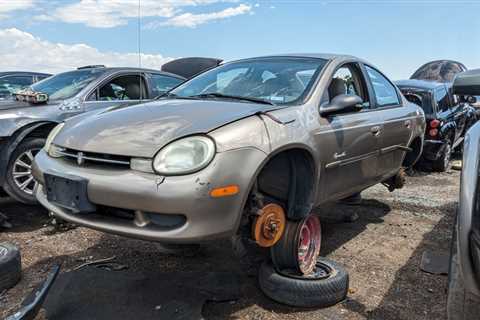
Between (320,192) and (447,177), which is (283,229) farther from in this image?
(447,177)

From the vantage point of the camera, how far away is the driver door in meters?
3.03

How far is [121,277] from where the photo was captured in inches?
122

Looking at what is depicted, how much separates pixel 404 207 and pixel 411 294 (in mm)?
2378

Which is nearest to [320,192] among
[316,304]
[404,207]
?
[316,304]

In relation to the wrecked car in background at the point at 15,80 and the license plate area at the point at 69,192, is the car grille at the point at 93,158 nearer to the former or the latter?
the license plate area at the point at 69,192

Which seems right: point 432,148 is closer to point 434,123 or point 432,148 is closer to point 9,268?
point 434,123

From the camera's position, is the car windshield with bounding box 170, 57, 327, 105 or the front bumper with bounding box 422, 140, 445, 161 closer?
the car windshield with bounding box 170, 57, 327, 105

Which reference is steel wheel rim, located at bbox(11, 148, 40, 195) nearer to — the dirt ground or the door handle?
the dirt ground

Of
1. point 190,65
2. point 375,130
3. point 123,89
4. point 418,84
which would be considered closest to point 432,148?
point 418,84

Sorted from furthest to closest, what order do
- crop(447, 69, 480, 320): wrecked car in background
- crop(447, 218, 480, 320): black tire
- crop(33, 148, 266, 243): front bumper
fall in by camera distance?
crop(33, 148, 266, 243): front bumper < crop(447, 218, 480, 320): black tire < crop(447, 69, 480, 320): wrecked car in background

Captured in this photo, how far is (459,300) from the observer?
2.02 m

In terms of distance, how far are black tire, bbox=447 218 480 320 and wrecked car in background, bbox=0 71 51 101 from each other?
7.23m

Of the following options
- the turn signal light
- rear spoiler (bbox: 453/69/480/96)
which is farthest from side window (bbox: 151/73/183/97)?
the turn signal light

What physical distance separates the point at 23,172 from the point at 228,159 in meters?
2.84
